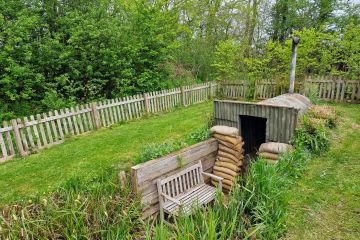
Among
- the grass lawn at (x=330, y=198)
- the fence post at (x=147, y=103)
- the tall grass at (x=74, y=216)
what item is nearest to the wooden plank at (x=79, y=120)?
the fence post at (x=147, y=103)

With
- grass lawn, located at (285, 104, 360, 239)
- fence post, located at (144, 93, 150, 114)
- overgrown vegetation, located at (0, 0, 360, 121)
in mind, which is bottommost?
grass lawn, located at (285, 104, 360, 239)

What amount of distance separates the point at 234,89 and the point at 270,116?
7921mm

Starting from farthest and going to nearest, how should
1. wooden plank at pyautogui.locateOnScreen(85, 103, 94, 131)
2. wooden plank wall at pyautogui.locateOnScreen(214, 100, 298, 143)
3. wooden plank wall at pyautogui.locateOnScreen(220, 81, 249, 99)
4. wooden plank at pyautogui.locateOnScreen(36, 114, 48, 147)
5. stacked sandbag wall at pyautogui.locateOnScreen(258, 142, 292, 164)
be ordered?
1. wooden plank wall at pyautogui.locateOnScreen(220, 81, 249, 99)
2. wooden plank at pyautogui.locateOnScreen(85, 103, 94, 131)
3. wooden plank at pyautogui.locateOnScreen(36, 114, 48, 147)
4. wooden plank wall at pyautogui.locateOnScreen(214, 100, 298, 143)
5. stacked sandbag wall at pyautogui.locateOnScreen(258, 142, 292, 164)

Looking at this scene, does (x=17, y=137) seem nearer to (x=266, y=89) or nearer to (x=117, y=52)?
(x=117, y=52)

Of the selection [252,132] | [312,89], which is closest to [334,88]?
[312,89]

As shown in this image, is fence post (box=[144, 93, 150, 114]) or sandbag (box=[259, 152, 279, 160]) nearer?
sandbag (box=[259, 152, 279, 160])

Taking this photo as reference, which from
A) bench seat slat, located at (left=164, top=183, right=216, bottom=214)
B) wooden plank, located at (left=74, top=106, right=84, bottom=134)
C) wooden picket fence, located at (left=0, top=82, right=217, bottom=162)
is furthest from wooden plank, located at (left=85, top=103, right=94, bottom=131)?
bench seat slat, located at (left=164, top=183, right=216, bottom=214)

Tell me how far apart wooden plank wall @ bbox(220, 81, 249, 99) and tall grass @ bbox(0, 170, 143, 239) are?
416 inches

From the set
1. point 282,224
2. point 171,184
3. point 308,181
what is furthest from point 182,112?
point 282,224

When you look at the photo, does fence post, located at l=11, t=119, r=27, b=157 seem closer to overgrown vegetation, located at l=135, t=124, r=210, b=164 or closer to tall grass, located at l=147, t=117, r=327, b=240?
overgrown vegetation, located at l=135, t=124, r=210, b=164

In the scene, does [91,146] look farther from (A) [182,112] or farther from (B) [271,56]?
(B) [271,56]

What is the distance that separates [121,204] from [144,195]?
2.49ft

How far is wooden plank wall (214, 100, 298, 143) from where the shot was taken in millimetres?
5566

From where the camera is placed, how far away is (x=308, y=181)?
4.36 meters
